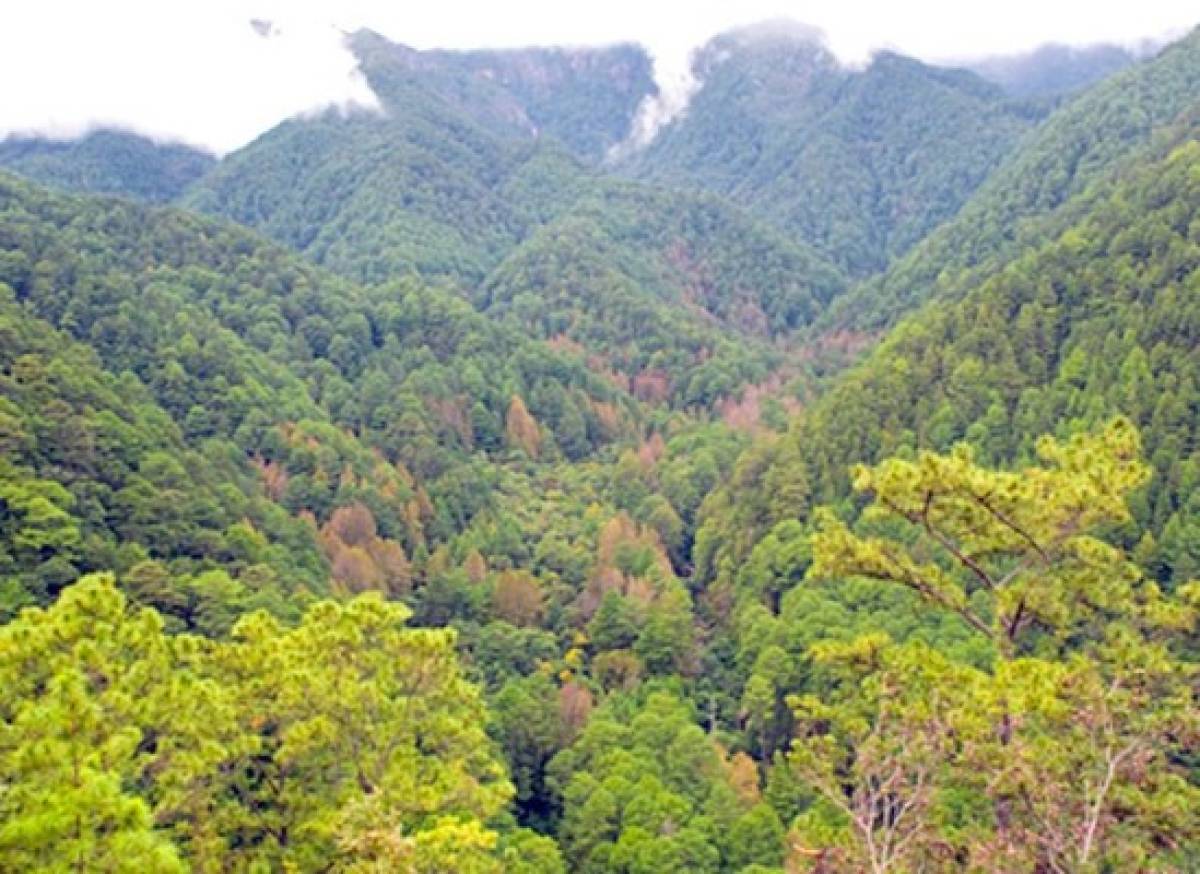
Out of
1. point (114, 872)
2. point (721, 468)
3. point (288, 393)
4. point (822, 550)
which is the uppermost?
point (822, 550)

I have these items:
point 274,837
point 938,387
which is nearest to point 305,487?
point 938,387

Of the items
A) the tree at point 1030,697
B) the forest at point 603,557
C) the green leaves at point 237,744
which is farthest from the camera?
the forest at point 603,557

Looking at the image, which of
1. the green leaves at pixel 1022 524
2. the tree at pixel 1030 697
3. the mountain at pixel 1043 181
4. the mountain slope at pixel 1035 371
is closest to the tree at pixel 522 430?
the mountain slope at pixel 1035 371

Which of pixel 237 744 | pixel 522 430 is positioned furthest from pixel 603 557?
pixel 237 744

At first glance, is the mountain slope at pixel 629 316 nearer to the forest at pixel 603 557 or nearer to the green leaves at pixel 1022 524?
the forest at pixel 603 557

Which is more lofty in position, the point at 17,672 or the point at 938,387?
the point at 17,672

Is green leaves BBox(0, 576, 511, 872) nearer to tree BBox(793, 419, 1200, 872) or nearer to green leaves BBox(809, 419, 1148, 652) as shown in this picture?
tree BBox(793, 419, 1200, 872)

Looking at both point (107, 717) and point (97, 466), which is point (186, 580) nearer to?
point (97, 466)

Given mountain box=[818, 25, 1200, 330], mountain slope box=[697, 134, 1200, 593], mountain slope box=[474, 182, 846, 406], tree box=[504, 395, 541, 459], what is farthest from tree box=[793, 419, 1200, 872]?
mountain box=[818, 25, 1200, 330]

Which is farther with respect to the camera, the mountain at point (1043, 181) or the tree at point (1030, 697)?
the mountain at point (1043, 181)
